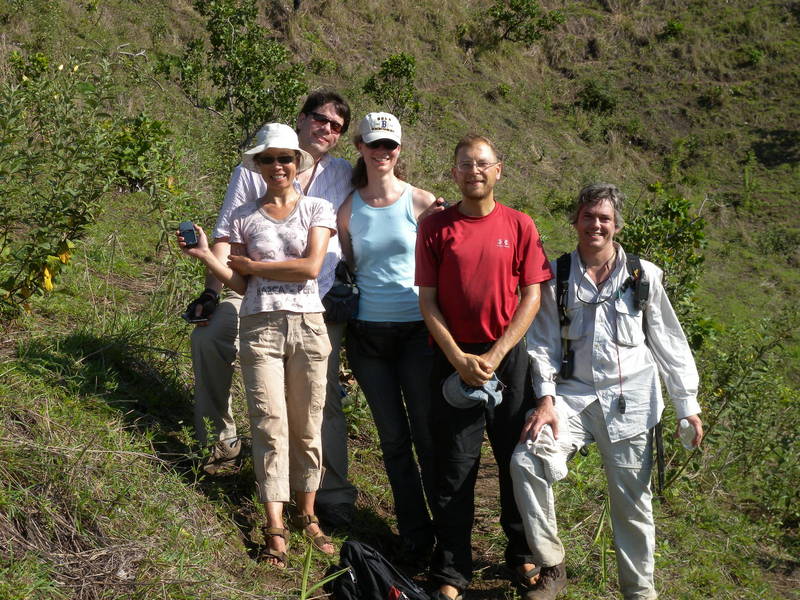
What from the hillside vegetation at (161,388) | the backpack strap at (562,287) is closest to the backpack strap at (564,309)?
the backpack strap at (562,287)

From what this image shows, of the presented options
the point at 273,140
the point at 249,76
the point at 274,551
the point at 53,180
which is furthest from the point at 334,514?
the point at 249,76

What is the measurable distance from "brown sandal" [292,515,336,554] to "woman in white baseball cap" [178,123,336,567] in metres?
0.01

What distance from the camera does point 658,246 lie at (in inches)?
216

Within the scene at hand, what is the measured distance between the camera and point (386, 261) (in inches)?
132

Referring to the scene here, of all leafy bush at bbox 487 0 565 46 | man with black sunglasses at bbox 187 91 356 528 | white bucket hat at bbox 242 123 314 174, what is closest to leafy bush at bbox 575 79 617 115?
leafy bush at bbox 487 0 565 46

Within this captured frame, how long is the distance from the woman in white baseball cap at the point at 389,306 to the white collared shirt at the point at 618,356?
1.74ft

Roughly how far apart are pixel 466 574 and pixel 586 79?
24242 millimetres

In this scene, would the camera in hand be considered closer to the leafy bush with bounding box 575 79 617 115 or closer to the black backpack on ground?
the black backpack on ground

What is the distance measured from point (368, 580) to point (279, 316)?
41.9 inches

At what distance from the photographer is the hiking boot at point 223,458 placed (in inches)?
141

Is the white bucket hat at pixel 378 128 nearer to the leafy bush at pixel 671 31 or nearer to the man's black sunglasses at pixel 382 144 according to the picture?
the man's black sunglasses at pixel 382 144

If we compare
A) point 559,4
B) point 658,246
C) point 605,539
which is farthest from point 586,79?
point 605,539

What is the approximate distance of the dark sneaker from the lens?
3637 mm

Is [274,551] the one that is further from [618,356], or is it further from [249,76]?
[249,76]
